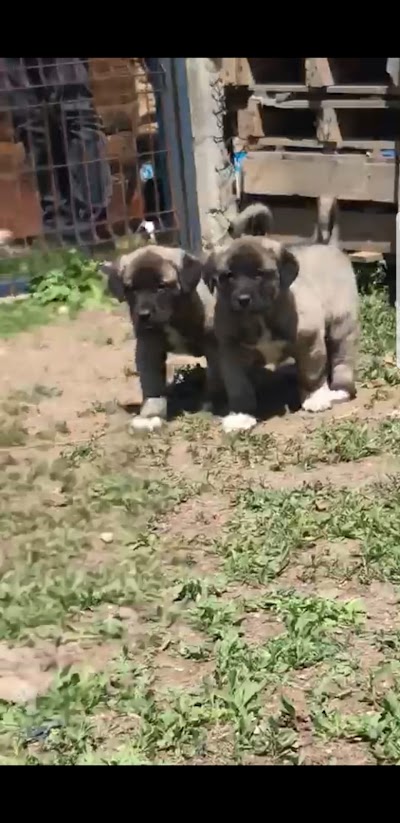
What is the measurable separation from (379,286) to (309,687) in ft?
15.0

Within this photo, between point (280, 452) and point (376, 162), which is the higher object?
point (376, 162)

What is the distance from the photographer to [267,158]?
752 cm

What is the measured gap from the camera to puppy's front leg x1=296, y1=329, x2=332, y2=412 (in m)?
5.25

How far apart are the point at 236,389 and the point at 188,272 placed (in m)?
0.60

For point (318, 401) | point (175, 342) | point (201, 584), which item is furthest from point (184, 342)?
point (201, 584)

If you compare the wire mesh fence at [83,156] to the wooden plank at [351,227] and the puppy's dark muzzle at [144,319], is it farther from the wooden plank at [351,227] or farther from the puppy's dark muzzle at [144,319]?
the puppy's dark muzzle at [144,319]

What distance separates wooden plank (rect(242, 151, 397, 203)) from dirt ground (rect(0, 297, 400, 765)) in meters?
1.61

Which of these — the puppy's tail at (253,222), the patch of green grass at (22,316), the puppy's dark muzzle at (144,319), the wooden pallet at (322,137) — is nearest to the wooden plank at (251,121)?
the wooden pallet at (322,137)

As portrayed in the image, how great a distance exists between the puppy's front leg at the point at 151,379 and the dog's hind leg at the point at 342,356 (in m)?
0.81

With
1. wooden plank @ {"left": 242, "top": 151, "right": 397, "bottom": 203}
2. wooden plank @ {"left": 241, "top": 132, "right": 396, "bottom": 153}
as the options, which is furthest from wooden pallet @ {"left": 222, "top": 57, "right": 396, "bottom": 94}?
wooden plank @ {"left": 242, "top": 151, "right": 397, "bottom": 203}

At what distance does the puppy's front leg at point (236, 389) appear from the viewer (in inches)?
207
